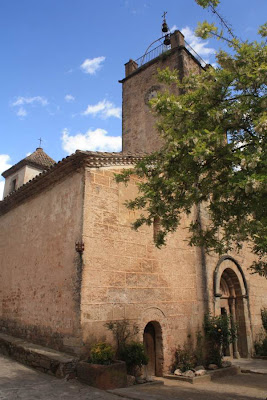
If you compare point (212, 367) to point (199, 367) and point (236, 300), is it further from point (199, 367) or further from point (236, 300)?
point (236, 300)

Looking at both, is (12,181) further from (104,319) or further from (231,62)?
(231,62)

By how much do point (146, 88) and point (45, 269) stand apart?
452 inches

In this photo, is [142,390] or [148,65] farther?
[148,65]

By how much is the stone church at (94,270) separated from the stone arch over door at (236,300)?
5cm

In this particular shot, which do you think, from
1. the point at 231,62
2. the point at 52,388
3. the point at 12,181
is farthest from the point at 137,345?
the point at 12,181

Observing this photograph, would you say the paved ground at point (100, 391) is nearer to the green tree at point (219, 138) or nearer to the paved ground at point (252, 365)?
the paved ground at point (252, 365)

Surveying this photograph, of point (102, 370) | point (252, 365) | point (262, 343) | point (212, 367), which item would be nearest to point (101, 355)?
point (102, 370)

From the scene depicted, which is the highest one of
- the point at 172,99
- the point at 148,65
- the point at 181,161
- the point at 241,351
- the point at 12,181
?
the point at 148,65

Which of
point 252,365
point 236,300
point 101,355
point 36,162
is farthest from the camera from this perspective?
point 36,162

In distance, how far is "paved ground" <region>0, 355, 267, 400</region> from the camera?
576 cm

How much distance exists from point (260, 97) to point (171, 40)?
42.5 ft

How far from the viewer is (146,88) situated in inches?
650

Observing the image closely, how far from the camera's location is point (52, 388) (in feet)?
20.1

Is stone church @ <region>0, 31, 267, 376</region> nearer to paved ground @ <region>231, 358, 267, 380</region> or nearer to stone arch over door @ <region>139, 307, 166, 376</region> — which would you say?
stone arch over door @ <region>139, 307, 166, 376</region>
